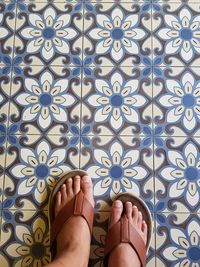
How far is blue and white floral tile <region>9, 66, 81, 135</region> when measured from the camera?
116 centimetres

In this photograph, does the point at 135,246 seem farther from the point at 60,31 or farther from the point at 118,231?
the point at 60,31

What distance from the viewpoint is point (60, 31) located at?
121 centimetres

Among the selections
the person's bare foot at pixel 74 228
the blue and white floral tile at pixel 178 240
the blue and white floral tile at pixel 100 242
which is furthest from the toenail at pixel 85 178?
the blue and white floral tile at pixel 178 240

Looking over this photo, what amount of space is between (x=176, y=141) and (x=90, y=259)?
16.1 inches

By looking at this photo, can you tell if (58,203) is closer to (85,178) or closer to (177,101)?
(85,178)

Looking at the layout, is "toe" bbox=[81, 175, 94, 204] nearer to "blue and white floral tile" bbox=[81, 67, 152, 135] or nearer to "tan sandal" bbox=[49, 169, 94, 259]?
"tan sandal" bbox=[49, 169, 94, 259]

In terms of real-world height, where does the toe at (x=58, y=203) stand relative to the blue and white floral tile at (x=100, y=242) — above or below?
above

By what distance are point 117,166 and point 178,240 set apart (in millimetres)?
263

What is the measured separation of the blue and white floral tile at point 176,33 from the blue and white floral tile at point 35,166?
1.24ft

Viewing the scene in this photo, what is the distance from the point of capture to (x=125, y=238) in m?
1.06

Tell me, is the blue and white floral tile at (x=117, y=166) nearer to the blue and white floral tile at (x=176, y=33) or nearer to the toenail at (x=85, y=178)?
the toenail at (x=85, y=178)

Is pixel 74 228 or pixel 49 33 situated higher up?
pixel 49 33

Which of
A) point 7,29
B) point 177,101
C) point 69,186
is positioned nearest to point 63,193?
point 69,186

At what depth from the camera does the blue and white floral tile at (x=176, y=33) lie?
3.90ft
